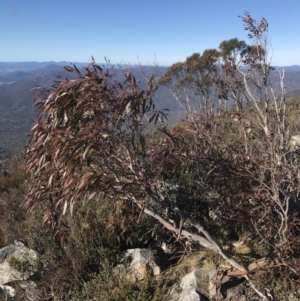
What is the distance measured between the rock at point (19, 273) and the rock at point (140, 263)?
934mm

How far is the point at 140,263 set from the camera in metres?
3.64

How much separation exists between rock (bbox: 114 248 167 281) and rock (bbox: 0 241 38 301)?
934 mm

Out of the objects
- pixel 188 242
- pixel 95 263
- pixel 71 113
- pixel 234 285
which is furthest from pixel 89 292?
pixel 71 113

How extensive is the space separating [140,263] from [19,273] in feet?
4.46

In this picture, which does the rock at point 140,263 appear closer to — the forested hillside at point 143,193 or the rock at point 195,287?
the forested hillside at point 143,193

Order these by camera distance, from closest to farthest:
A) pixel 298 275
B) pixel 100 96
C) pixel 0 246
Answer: pixel 100 96
pixel 298 275
pixel 0 246

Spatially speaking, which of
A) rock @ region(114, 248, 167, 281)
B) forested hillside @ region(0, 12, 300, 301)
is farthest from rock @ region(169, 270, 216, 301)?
rock @ region(114, 248, 167, 281)

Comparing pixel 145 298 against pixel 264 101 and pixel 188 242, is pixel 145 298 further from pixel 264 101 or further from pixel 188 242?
pixel 264 101

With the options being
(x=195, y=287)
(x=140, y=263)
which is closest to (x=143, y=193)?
(x=140, y=263)

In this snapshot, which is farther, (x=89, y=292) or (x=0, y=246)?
(x=0, y=246)

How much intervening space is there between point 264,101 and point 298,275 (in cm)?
182

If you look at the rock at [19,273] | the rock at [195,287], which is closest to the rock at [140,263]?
the rock at [195,287]

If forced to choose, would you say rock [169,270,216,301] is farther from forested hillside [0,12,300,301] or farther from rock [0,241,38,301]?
rock [0,241,38,301]

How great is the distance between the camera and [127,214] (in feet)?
13.2
